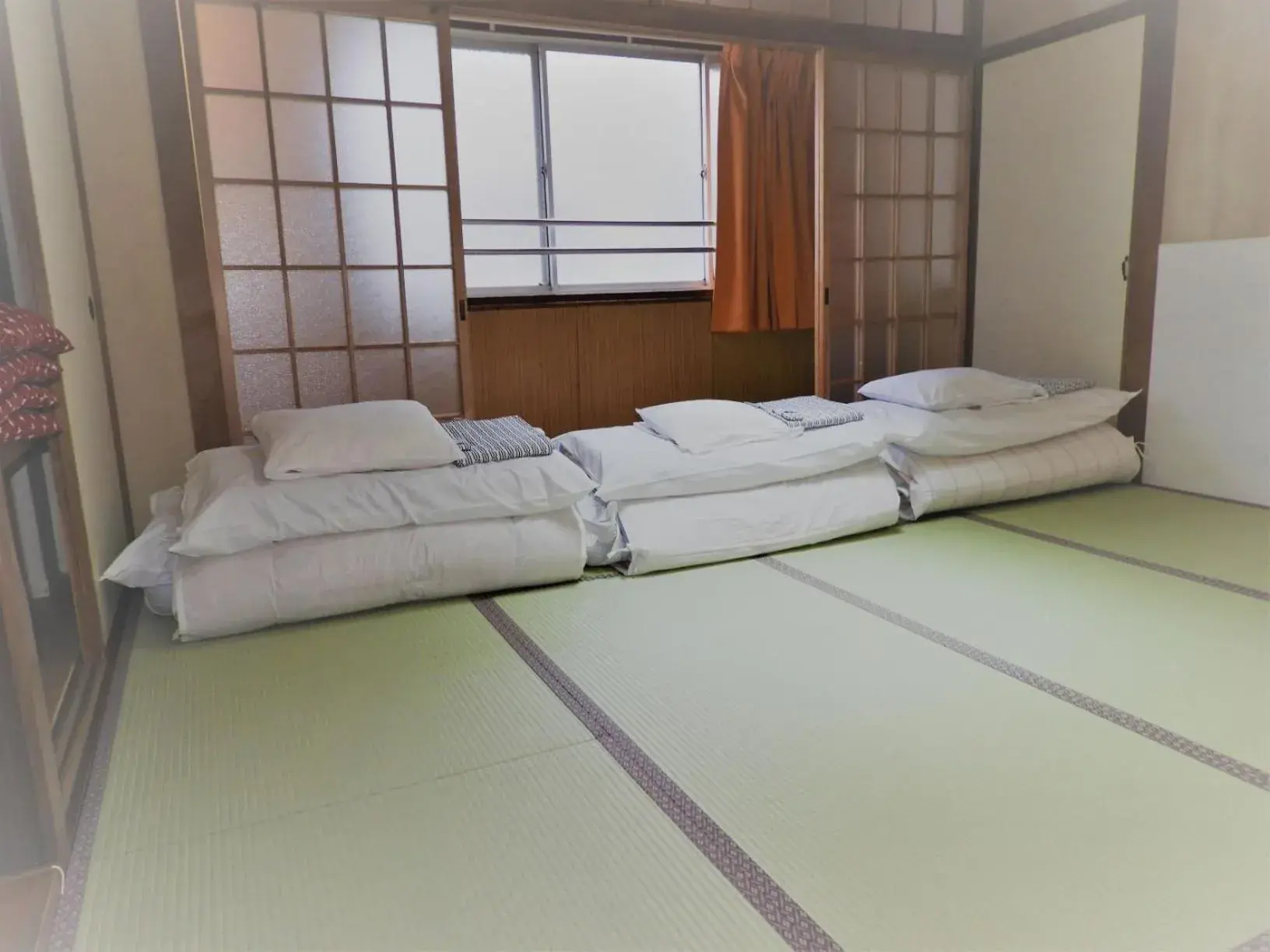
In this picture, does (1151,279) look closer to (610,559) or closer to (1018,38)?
(1018,38)

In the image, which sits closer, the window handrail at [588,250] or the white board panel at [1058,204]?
the white board panel at [1058,204]

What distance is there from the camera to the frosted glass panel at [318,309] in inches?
136

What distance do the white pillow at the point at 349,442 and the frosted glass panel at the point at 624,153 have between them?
2583 mm

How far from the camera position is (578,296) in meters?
4.92

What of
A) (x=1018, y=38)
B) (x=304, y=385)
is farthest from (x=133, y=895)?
(x=1018, y=38)

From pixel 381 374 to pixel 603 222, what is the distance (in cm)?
200

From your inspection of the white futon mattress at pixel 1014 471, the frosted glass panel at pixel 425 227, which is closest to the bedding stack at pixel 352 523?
the frosted glass panel at pixel 425 227

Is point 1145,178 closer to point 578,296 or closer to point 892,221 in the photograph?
point 892,221

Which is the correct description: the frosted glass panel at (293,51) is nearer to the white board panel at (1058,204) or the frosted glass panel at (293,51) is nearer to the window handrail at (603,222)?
the window handrail at (603,222)

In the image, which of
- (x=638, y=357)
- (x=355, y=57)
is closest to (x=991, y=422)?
(x=638, y=357)

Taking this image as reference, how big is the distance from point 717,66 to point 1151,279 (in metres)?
2.78

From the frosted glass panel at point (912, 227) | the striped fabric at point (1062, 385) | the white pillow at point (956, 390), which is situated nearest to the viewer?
the white pillow at point (956, 390)

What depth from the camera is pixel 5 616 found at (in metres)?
1.35

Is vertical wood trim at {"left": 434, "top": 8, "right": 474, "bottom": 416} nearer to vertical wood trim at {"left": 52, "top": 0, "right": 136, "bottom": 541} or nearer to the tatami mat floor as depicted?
vertical wood trim at {"left": 52, "top": 0, "right": 136, "bottom": 541}
